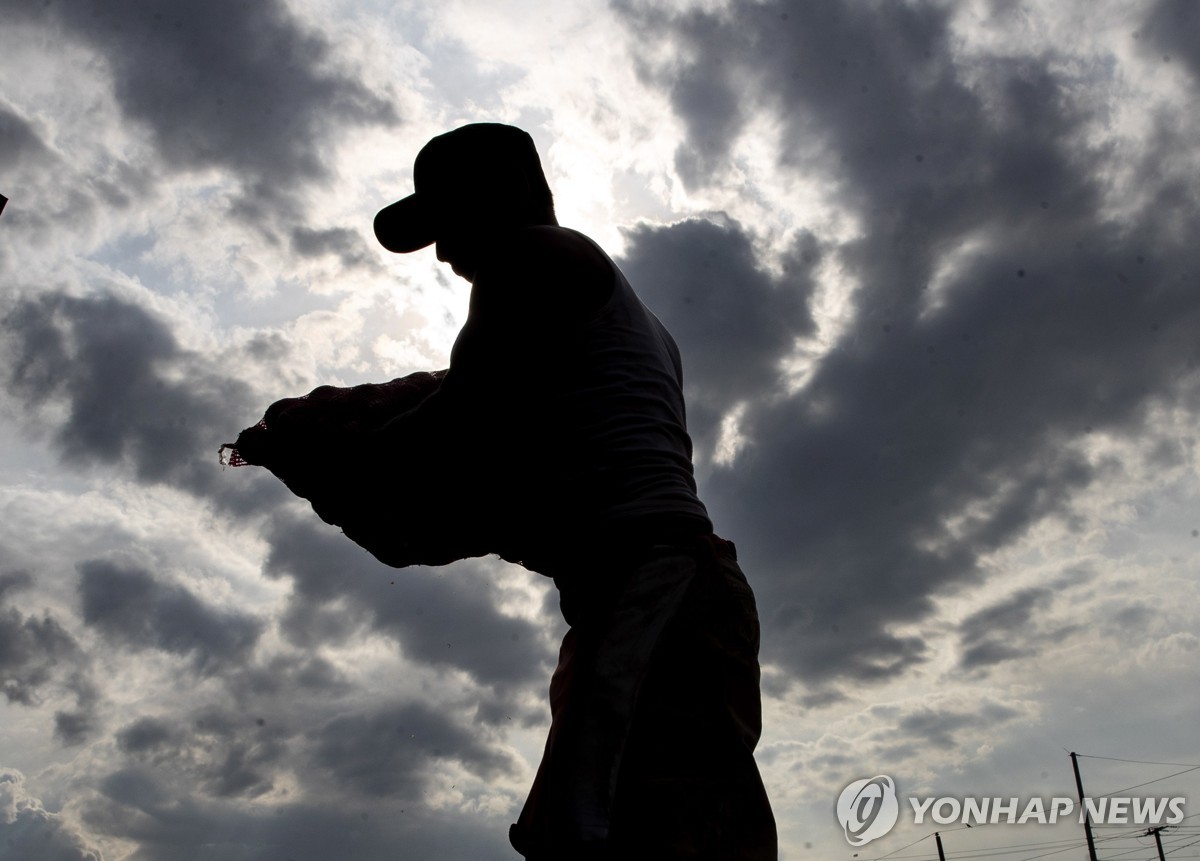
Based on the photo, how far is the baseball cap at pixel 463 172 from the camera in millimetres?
2709

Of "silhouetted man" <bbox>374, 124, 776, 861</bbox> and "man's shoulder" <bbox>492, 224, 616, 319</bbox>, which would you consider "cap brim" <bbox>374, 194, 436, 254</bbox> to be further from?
"man's shoulder" <bbox>492, 224, 616, 319</bbox>

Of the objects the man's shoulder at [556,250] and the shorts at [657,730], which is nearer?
the shorts at [657,730]

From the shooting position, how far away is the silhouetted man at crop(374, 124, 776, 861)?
205cm

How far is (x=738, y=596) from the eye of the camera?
235 centimetres

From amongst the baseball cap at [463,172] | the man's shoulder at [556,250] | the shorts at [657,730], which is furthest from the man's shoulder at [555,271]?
the shorts at [657,730]

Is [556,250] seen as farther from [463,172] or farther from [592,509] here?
[592,509]

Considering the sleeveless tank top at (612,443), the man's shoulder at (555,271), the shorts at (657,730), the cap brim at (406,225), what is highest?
the cap brim at (406,225)

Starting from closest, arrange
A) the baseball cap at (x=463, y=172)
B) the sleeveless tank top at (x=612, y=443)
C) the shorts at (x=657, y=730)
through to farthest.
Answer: the shorts at (x=657, y=730) < the sleeveless tank top at (x=612, y=443) < the baseball cap at (x=463, y=172)

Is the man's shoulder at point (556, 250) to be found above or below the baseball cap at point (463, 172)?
below

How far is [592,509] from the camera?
2307mm

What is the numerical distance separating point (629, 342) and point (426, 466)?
72 centimetres

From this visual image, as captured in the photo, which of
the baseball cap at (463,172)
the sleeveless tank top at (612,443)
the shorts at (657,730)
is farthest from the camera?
the baseball cap at (463,172)

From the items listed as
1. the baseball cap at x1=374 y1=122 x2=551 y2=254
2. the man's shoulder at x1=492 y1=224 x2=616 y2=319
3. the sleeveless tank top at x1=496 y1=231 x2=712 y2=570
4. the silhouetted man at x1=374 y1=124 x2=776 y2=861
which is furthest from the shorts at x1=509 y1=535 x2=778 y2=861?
the baseball cap at x1=374 y1=122 x2=551 y2=254

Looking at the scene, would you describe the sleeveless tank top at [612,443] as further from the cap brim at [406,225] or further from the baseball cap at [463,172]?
the cap brim at [406,225]
